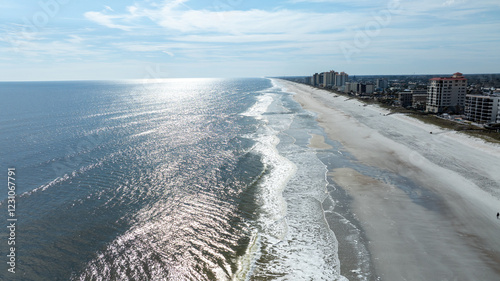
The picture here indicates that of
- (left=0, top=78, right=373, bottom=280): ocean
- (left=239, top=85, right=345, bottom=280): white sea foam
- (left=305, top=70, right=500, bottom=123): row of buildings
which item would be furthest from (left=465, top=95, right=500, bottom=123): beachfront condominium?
(left=239, top=85, right=345, bottom=280): white sea foam

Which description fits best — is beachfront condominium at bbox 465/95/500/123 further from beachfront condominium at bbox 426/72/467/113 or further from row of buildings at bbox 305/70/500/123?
beachfront condominium at bbox 426/72/467/113

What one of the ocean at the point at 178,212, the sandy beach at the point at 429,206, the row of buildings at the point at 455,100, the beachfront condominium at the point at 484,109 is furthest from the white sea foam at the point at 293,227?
the row of buildings at the point at 455,100

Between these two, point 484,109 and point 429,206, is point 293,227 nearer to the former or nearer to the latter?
point 429,206

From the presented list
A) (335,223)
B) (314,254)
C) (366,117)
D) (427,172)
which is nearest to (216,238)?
(314,254)

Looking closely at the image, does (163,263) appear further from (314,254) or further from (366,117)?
(366,117)

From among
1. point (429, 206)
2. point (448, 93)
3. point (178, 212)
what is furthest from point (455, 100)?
point (178, 212)

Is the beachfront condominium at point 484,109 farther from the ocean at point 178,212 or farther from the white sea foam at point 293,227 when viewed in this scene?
the white sea foam at point 293,227
